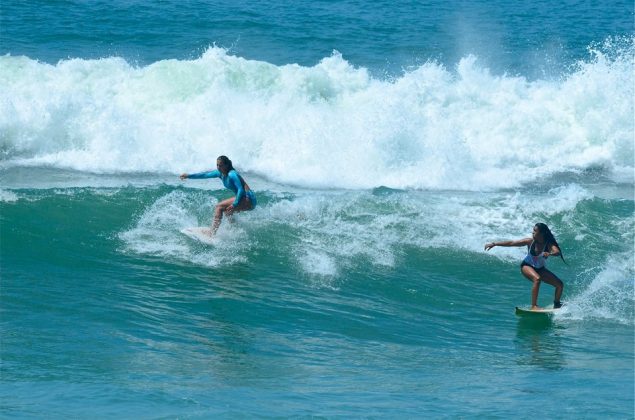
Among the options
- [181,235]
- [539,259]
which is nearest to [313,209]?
[181,235]

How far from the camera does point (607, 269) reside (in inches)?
533

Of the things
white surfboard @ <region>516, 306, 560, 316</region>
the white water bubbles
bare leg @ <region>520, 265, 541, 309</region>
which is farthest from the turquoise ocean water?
bare leg @ <region>520, 265, 541, 309</region>

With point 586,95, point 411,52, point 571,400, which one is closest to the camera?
point 571,400

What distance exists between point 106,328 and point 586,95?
578 inches

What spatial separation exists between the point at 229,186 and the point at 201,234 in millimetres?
770

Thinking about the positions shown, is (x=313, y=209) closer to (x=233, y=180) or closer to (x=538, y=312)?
(x=233, y=180)

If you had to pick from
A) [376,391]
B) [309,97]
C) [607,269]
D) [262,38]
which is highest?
[262,38]

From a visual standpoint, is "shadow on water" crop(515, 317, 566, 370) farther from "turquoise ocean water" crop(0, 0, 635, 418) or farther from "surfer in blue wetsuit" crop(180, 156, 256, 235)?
"surfer in blue wetsuit" crop(180, 156, 256, 235)

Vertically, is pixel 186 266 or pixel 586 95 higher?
pixel 586 95

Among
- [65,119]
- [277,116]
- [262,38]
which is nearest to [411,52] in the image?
[262,38]

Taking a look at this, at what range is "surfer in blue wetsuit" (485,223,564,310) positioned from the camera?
11844 millimetres

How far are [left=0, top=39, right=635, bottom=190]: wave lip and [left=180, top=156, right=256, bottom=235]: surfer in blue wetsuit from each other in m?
4.48

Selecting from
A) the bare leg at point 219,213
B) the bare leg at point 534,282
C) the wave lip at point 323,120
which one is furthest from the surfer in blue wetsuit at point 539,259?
the wave lip at point 323,120

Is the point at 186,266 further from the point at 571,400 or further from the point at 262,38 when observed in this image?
the point at 262,38
